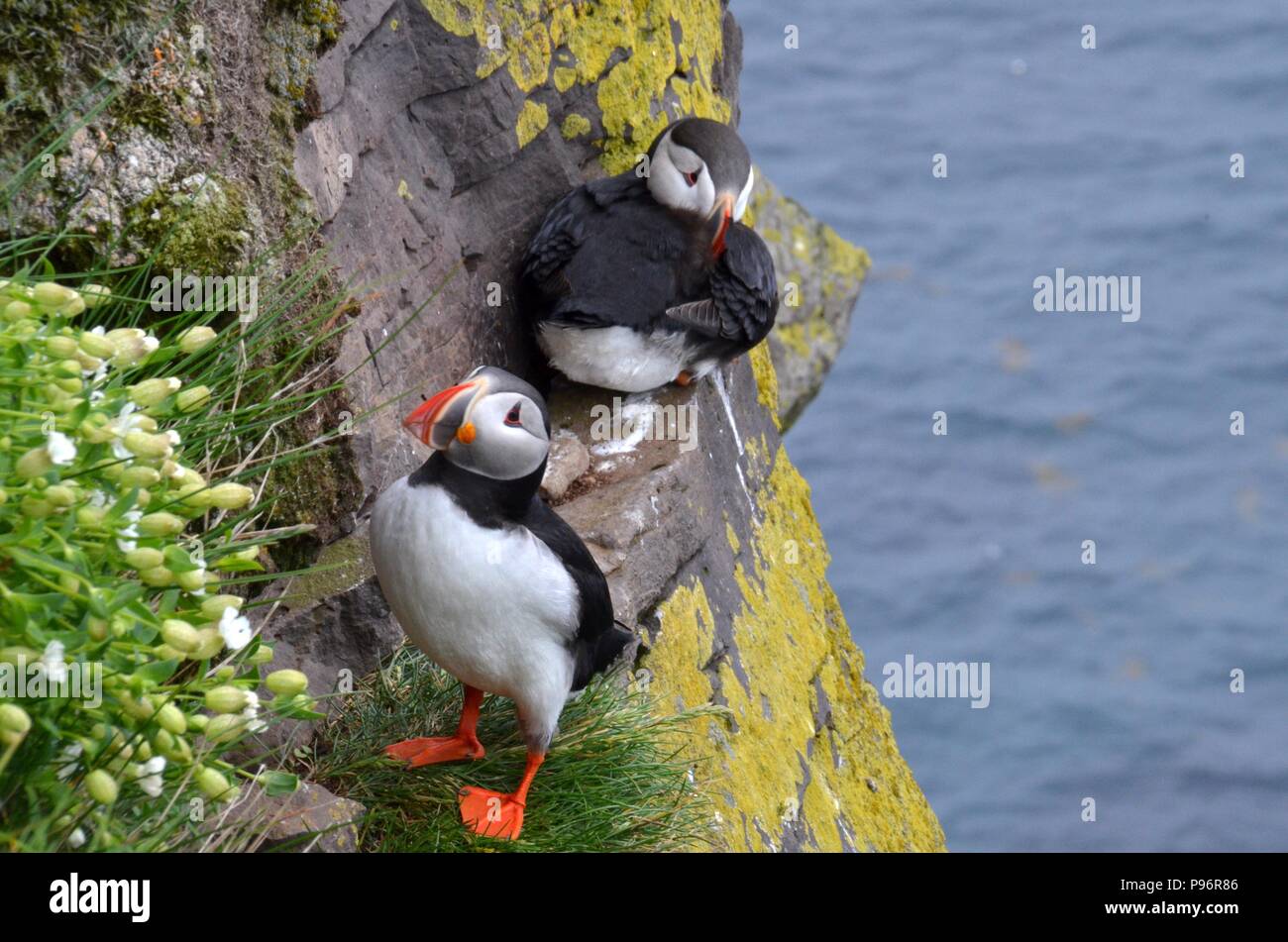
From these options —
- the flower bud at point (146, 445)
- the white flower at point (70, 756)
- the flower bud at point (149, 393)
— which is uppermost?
the flower bud at point (149, 393)

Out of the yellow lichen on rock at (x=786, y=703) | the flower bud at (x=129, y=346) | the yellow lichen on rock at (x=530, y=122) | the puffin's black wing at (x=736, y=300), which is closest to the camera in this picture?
the flower bud at (x=129, y=346)

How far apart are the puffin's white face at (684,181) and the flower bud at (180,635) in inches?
115

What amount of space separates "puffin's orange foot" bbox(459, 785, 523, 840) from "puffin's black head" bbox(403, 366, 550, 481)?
2.70 ft

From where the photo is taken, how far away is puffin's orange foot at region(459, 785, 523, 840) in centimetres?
375

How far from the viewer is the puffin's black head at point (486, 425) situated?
338 centimetres

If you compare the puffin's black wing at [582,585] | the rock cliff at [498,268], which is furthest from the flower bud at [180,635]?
the puffin's black wing at [582,585]

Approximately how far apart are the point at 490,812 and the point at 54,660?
1.58m

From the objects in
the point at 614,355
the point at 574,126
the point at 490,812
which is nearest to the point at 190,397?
the point at 490,812

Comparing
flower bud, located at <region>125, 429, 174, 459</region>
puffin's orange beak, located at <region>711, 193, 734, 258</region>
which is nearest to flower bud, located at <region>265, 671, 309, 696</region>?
flower bud, located at <region>125, 429, 174, 459</region>

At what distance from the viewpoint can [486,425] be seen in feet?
11.1

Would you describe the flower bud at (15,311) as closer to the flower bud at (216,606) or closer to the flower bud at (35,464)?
the flower bud at (35,464)

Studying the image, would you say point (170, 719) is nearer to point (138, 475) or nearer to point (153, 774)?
point (153, 774)
